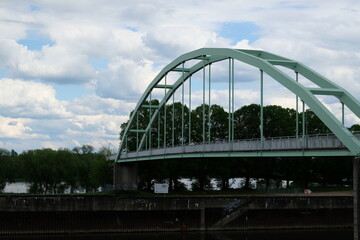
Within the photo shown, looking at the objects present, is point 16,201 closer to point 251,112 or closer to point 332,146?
point 332,146

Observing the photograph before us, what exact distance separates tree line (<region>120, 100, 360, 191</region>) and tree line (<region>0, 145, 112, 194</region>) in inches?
198

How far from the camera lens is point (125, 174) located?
254 feet

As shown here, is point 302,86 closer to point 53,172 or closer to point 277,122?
point 277,122

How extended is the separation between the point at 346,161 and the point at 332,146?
116ft

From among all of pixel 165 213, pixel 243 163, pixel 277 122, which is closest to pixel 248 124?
pixel 277 122

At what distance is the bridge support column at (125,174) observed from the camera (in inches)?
3013

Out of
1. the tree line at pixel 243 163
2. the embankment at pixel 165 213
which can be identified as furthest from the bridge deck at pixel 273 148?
the tree line at pixel 243 163

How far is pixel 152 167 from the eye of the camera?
75438 mm

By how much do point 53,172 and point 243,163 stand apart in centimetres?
2066

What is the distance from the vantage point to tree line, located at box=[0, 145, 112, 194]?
7475 centimetres

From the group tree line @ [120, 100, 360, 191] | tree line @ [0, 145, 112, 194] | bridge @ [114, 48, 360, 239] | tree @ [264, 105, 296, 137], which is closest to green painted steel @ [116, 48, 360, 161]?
bridge @ [114, 48, 360, 239]

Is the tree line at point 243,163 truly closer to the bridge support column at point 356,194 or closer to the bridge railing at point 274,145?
the bridge railing at point 274,145

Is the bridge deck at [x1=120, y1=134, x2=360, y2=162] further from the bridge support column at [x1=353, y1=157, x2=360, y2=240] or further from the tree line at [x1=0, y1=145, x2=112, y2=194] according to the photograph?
the tree line at [x1=0, y1=145, x2=112, y2=194]

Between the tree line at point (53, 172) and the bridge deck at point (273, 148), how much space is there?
19.4 metres
